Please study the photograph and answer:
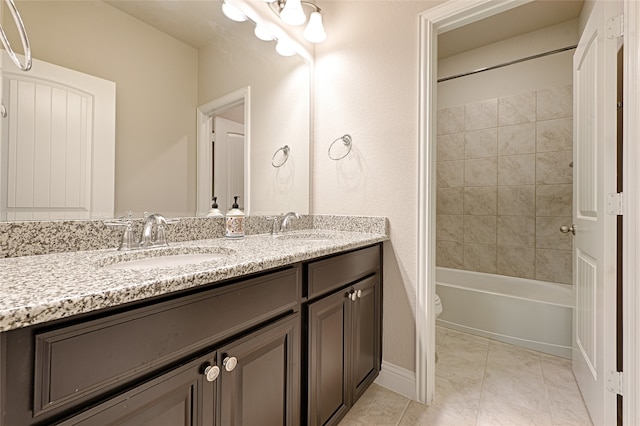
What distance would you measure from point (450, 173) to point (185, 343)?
3067mm

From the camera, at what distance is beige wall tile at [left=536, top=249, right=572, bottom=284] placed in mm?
2537

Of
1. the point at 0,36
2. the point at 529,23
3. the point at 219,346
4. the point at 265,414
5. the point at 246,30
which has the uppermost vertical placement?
the point at 529,23

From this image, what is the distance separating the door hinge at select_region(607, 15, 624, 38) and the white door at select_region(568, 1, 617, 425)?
2 centimetres

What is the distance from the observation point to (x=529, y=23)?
2.48m

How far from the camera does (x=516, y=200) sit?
9.10ft

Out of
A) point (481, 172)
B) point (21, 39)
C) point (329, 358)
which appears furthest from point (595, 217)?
point (21, 39)

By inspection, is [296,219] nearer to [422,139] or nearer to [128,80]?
[422,139]

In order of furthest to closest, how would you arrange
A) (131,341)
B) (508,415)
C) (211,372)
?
(508,415) < (211,372) < (131,341)

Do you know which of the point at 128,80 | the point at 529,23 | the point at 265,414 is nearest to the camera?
the point at 265,414

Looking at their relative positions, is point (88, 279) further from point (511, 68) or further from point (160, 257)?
point (511, 68)

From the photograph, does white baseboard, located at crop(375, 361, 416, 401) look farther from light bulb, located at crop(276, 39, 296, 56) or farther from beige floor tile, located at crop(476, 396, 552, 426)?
light bulb, located at crop(276, 39, 296, 56)

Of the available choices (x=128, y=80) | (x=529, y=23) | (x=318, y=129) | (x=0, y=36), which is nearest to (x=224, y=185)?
(x=128, y=80)

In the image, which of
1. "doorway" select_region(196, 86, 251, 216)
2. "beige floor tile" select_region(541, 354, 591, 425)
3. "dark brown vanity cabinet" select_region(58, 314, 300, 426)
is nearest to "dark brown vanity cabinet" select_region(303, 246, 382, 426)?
"dark brown vanity cabinet" select_region(58, 314, 300, 426)

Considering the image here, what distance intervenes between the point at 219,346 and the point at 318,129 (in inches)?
59.7
